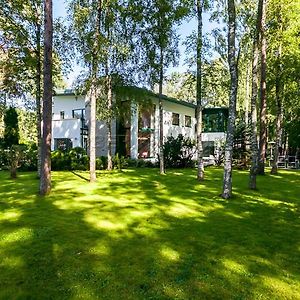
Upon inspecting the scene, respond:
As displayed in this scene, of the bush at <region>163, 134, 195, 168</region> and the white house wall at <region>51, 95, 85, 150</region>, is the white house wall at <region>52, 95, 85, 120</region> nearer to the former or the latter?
the white house wall at <region>51, 95, 85, 150</region>

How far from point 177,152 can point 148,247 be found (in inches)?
687

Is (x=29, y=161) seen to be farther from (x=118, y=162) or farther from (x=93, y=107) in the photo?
(x=93, y=107)

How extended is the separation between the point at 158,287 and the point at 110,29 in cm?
1622

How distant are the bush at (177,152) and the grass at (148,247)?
487 inches

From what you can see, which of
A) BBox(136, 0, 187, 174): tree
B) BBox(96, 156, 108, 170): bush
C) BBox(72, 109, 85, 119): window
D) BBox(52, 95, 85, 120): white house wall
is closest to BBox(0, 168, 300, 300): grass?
BBox(136, 0, 187, 174): tree

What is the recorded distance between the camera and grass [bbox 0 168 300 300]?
451 cm

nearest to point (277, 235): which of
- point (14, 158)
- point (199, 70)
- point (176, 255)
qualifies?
point (176, 255)

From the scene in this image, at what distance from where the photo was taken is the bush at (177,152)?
76.1 ft

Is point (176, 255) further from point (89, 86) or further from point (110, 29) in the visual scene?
point (110, 29)

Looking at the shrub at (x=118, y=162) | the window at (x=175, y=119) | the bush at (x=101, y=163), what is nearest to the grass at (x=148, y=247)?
the shrub at (x=118, y=162)

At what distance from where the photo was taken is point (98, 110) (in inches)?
768

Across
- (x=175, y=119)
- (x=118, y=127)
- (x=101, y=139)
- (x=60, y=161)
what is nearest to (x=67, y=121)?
(x=101, y=139)

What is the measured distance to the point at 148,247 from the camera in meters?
6.06

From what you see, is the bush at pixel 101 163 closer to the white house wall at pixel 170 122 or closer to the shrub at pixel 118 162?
the shrub at pixel 118 162
